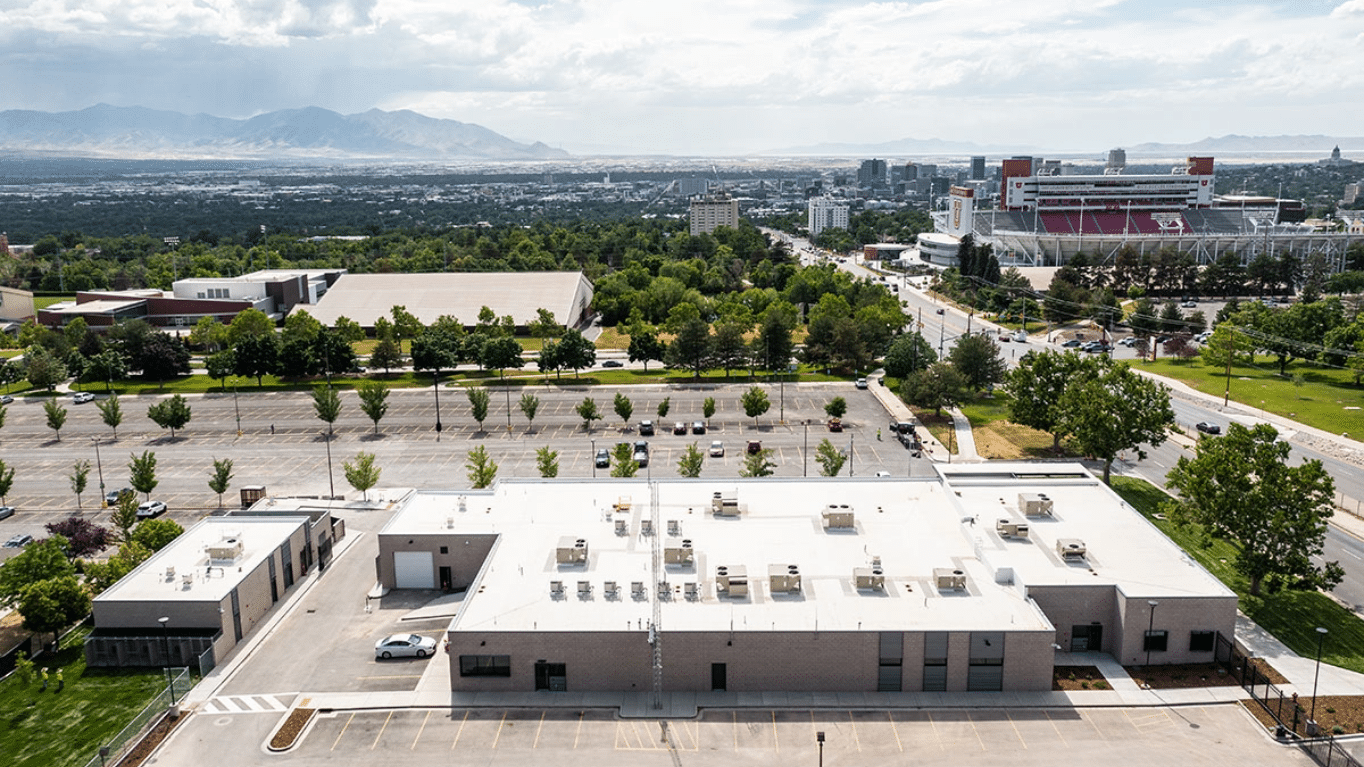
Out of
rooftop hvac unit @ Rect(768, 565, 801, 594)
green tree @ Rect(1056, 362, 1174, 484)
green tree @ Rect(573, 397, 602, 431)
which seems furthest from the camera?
green tree @ Rect(573, 397, 602, 431)

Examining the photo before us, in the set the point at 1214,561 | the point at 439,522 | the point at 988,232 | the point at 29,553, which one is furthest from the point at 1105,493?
the point at 988,232

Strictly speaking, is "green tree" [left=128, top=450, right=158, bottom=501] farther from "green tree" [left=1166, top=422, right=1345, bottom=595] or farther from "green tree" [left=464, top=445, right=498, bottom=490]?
"green tree" [left=1166, top=422, right=1345, bottom=595]

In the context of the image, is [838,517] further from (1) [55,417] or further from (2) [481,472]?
(1) [55,417]

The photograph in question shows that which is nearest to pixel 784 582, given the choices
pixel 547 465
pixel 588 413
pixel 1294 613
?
pixel 547 465

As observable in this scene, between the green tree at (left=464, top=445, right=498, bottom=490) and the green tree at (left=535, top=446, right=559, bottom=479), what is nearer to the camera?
the green tree at (left=464, top=445, right=498, bottom=490)

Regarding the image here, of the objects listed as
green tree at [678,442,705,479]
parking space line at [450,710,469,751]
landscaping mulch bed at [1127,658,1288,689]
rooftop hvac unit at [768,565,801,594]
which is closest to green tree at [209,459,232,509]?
green tree at [678,442,705,479]

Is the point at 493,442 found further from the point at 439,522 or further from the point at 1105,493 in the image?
the point at 1105,493

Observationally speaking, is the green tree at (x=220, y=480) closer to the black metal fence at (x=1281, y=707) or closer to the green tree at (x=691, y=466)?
the green tree at (x=691, y=466)
